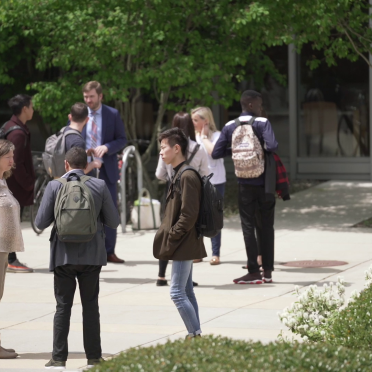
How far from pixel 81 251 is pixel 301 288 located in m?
3.35

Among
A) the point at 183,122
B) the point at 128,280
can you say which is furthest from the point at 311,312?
the point at 128,280

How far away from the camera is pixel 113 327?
7.14 metres

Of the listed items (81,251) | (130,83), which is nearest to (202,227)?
(81,251)

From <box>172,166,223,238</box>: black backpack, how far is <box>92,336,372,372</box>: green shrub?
2.18 meters

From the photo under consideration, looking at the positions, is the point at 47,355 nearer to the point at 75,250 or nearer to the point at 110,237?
the point at 75,250

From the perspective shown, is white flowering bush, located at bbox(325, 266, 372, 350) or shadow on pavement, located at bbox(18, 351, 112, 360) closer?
white flowering bush, located at bbox(325, 266, 372, 350)

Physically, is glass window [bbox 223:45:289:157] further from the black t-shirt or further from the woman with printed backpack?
the woman with printed backpack

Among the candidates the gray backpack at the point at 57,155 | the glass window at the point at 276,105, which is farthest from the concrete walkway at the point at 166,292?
the glass window at the point at 276,105

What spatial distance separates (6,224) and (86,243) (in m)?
0.86

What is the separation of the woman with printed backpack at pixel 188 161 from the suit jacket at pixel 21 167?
68.6 inches

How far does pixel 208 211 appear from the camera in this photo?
6.24 meters

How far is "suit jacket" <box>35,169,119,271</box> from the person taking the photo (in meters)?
5.84

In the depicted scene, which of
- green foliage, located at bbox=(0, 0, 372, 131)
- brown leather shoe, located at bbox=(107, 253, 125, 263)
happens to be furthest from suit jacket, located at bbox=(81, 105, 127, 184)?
green foliage, located at bbox=(0, 0, 372, 131)

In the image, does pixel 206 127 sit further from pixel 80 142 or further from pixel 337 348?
pixel 337 348
